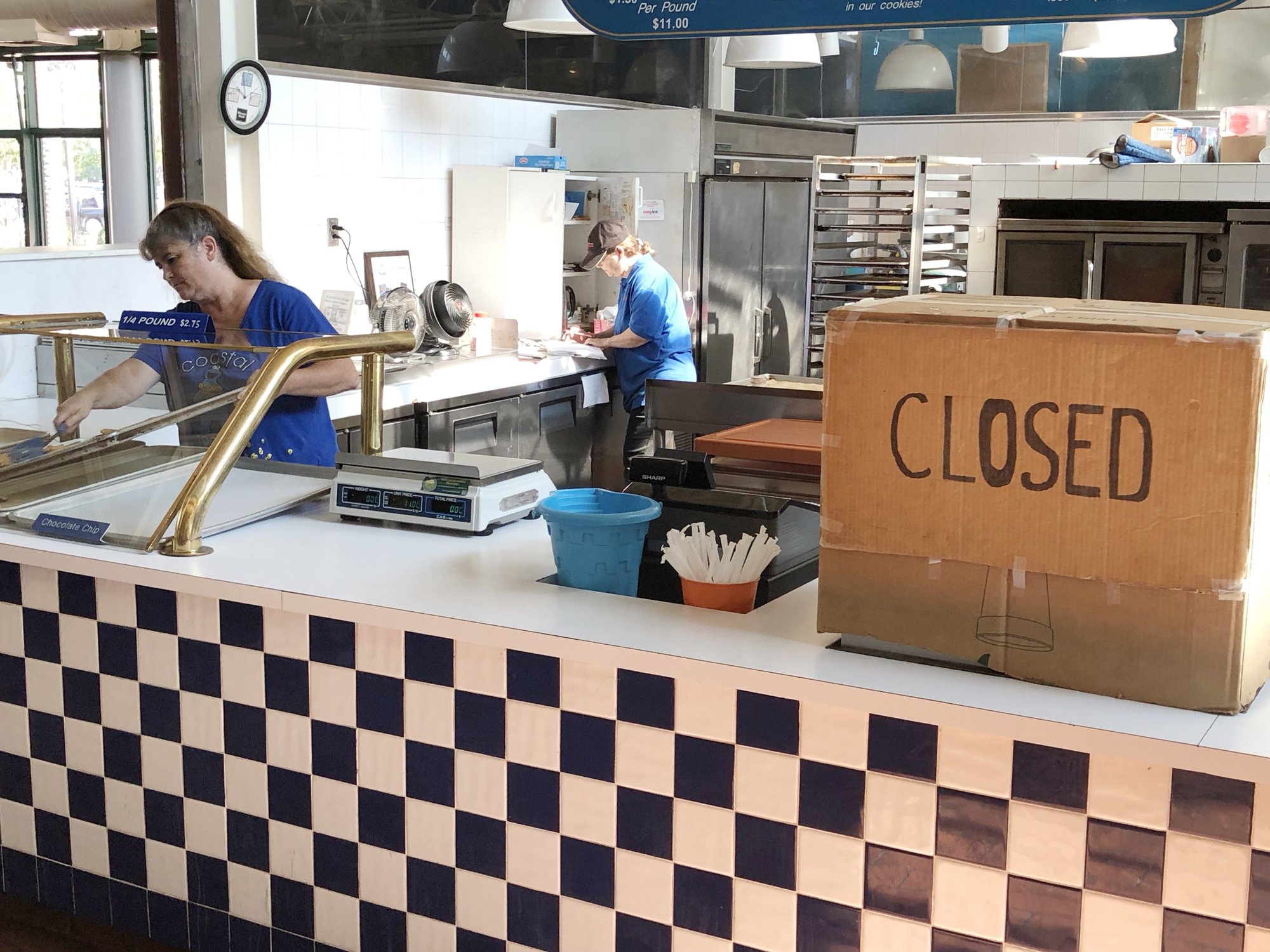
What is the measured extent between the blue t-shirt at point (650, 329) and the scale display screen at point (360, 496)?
3.55 meters

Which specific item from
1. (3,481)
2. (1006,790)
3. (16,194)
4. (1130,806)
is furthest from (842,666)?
(16,194)

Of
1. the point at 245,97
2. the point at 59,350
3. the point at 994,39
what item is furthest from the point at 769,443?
the point at 994,39

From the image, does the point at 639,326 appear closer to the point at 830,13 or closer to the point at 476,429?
the point at 476,429

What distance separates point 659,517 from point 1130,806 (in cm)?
98

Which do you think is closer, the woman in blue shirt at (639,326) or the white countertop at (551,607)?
the white countertop at (551,607)

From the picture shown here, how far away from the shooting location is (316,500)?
8.95 ft

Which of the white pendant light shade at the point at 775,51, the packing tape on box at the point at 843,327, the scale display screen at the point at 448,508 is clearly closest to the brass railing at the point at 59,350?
the scale display screen at the point at 448,508

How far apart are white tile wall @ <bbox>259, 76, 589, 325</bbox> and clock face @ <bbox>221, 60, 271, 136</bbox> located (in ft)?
0.31

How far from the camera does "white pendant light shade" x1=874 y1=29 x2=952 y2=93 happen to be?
8.32m

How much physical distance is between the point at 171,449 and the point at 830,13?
5.30 feet

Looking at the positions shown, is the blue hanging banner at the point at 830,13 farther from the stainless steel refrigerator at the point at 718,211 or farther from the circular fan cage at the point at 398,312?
the stainless steel refrigerator at the point at 718,211

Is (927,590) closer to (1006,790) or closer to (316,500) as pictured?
(1006,790)

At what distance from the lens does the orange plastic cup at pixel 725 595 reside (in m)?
2.06

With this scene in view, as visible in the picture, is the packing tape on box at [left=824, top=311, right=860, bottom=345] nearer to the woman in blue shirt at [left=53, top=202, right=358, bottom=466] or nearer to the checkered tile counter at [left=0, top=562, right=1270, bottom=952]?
the checkered tile counter at [left=0, top=562, right=1270, bottom=952]
